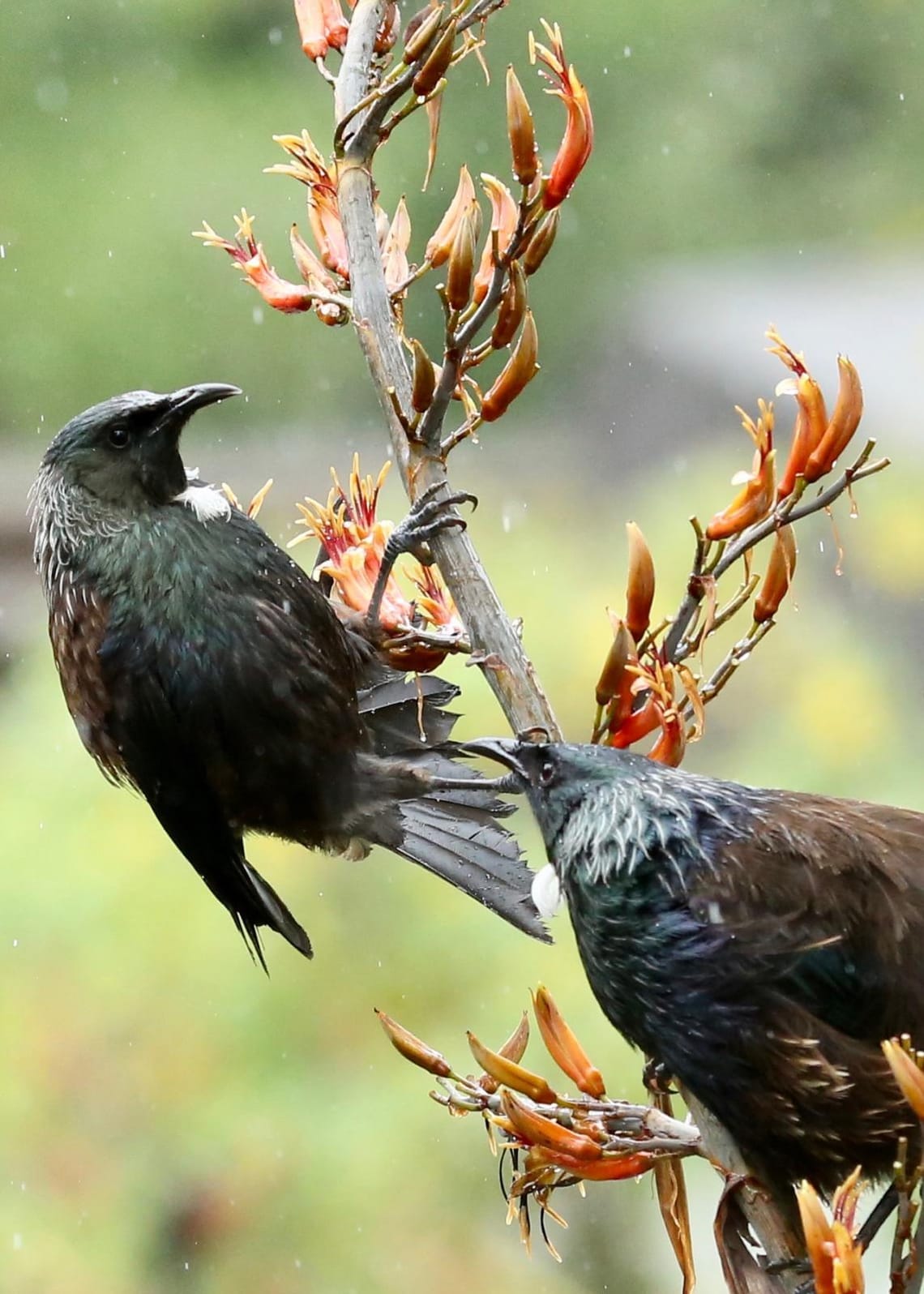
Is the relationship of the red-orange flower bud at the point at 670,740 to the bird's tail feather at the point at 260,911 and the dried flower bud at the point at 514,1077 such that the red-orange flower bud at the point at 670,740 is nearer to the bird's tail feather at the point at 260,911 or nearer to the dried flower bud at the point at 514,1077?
the dried flower bud at the point at 514,1077

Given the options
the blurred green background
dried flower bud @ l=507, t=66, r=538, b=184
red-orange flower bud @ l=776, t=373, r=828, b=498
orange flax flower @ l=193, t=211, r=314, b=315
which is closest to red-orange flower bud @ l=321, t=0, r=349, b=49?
orange flax flower @ l=193, t=211, r=314, b=315

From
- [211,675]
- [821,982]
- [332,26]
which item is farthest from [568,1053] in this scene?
[332,26]

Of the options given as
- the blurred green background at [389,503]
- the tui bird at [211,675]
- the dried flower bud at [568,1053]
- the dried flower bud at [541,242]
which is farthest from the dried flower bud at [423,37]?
the blurred green background at [389,503]

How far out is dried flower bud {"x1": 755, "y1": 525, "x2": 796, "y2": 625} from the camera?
827 mm

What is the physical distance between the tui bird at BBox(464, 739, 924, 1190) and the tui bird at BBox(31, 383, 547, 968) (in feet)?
0.83

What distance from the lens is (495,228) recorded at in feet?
2.65

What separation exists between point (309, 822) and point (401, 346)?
51 cm

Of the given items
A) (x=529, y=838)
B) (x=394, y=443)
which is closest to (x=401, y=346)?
(x=394, y=443)

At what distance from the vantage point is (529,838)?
2.48 meters

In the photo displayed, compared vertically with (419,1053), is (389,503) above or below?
below

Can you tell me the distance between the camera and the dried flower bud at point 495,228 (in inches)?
31.4

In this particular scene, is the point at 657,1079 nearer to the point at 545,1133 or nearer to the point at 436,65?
the point at 545,1133

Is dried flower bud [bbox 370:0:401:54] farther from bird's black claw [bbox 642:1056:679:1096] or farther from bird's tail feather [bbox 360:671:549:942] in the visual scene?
bird's black claw [bbox 642:1056:679:1096]

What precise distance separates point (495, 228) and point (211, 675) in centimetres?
46
